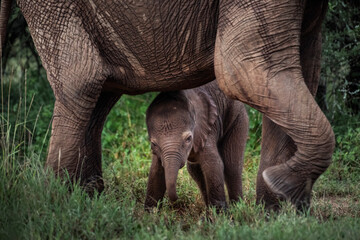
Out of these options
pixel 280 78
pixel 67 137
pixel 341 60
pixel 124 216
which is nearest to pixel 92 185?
pixel 67 137

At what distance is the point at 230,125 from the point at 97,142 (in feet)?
4.78

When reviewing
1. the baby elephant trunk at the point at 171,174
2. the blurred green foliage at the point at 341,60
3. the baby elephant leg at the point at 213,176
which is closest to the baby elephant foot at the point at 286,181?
the baby elephant trunk at the point at 171,174

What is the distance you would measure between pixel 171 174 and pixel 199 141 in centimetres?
76

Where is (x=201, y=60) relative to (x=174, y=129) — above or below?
above

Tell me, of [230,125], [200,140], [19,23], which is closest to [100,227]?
[200,140]

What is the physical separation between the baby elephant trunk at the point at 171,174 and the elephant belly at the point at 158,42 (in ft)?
1.99

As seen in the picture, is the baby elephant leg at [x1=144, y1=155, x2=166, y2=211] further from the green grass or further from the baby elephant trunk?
the baby elephant trunk

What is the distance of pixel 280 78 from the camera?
13.3ft

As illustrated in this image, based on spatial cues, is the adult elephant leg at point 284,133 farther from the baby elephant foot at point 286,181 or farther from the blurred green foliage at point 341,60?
the blurred green foliage at point 341,60

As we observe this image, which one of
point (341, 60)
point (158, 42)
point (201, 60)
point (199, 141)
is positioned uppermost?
point (158, 42)

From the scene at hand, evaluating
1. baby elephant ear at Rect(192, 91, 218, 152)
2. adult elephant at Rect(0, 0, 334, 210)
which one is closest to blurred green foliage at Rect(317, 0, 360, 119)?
baby elephant ear at Rect(192, 91, 218, 152)

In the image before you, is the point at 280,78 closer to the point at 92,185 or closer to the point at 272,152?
the point at 272,152

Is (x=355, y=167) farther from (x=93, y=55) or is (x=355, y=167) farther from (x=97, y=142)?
(x=93, y=55)

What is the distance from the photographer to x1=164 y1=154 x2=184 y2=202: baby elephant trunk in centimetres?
468
